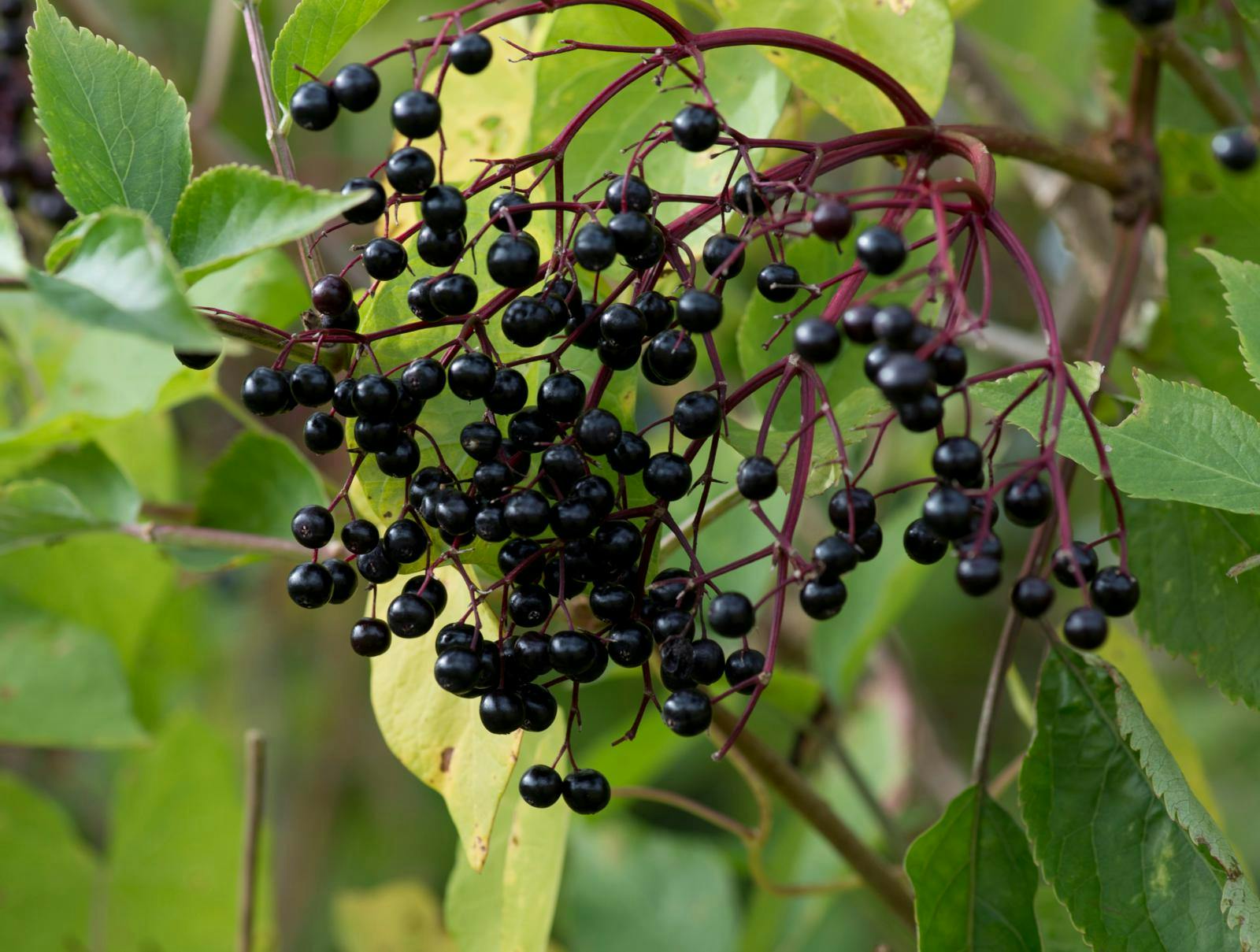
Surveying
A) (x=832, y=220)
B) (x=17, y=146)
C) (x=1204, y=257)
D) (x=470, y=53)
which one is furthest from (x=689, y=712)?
(x=17, y=146)

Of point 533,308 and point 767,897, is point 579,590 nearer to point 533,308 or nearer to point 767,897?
point 533,308

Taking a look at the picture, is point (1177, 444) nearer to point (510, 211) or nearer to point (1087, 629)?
point (1087, 629)

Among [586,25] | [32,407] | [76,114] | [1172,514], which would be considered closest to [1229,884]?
[1172,514]

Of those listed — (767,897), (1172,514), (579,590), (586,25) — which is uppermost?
(586,25)

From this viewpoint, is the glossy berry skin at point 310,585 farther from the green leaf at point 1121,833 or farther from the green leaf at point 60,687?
the green leaf at point 60,687

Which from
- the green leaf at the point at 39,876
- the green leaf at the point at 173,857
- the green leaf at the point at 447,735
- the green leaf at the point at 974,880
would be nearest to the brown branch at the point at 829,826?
the green leaf at the point at 974,880
